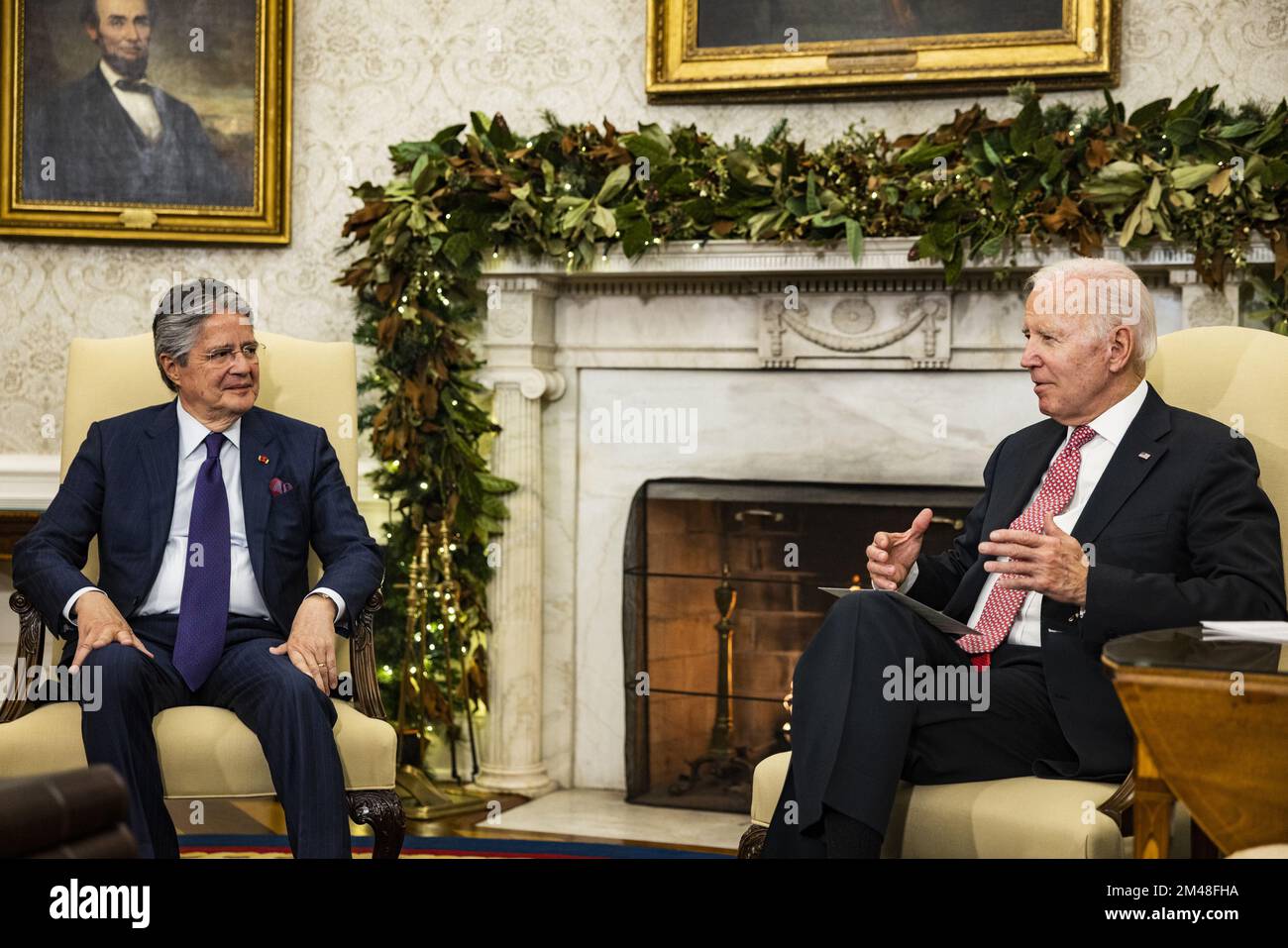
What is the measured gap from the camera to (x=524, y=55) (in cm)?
489

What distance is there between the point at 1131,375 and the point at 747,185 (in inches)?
64.6

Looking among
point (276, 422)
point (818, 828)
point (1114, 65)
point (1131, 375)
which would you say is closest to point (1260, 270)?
point (1114, 65)

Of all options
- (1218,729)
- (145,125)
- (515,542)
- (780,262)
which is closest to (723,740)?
(515,542)

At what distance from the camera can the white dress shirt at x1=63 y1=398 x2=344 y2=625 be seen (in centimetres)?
319

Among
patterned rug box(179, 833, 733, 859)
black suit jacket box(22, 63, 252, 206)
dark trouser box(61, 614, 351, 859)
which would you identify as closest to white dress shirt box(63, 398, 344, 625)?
dark trouser box(61, 614, 351, 859)

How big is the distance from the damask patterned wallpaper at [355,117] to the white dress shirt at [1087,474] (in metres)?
1.92

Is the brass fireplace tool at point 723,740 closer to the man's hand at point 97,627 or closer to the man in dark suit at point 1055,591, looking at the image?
the man in dark suit at point 1055,591

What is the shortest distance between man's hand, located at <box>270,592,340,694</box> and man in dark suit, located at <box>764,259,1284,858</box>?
40.9 inches

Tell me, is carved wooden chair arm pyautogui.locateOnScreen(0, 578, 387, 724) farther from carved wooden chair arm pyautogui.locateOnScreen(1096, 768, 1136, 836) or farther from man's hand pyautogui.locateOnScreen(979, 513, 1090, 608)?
carved wooden chair arm pyautogui.locateOnScreen(1096, 768, 1136, 836)

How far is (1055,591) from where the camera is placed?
2.55 metres

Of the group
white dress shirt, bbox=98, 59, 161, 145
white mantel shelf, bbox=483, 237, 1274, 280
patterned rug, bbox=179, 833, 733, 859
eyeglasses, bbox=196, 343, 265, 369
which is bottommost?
patterned rug, bbox=179, 833, 733, 859

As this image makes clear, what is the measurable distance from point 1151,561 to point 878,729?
2.19 ft

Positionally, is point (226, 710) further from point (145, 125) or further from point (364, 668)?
point (145, 125)

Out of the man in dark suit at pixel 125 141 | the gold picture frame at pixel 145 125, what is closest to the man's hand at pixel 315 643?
the gold picture frame at pixel 145 125
